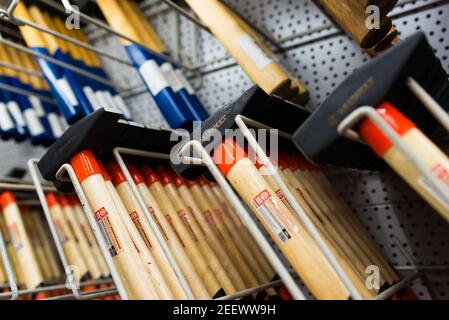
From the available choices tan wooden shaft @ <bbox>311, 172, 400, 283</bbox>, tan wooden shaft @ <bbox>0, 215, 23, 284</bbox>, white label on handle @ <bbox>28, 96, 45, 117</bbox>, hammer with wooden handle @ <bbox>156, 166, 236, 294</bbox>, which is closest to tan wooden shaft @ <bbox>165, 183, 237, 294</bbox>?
hammer with wooden handle @ <bbox>156, 166, 236, 294</bbox>

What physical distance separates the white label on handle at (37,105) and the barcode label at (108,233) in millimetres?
880

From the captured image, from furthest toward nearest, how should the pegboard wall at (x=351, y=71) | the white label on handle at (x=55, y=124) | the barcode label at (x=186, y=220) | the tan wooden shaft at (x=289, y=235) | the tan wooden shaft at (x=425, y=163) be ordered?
the white label on handle at (x=55, y=124) → the pegboard wall at (x=351, y=71) → the barcode label at (x=186, y=220) → the tan wooden shaft at (x=289, y=235) → the tan wooden shaft at (x=425, y=163)

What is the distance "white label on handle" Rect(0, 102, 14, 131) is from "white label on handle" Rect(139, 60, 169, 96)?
52 cm

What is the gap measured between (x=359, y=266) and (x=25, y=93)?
1359mm

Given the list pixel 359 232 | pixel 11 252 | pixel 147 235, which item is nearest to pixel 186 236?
pixel 147 235

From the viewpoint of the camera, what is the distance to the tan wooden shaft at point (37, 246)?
147 centimetres

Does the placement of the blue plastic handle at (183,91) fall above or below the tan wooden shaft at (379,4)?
above

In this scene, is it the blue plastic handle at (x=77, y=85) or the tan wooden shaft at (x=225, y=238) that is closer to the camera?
the tan wooden shaft at (x=225, y=238)

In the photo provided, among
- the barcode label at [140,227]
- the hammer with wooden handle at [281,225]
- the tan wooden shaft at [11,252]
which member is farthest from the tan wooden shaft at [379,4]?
the tan wooden shaft at [11,252]

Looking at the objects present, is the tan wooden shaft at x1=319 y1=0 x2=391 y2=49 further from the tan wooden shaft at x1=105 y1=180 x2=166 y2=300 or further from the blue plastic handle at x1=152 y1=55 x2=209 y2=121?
the tan wooden shaft at x1=105 y1=180 x2=166 y2=300

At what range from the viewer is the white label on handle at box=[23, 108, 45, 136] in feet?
5.01

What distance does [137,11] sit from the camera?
173cm

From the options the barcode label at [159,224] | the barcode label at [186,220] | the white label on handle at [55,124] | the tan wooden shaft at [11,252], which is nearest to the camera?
the barcode label at [159,224]

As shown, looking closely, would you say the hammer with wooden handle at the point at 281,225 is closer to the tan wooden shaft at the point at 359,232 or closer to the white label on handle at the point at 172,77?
the tan wooden shaft at the point at 359,232
